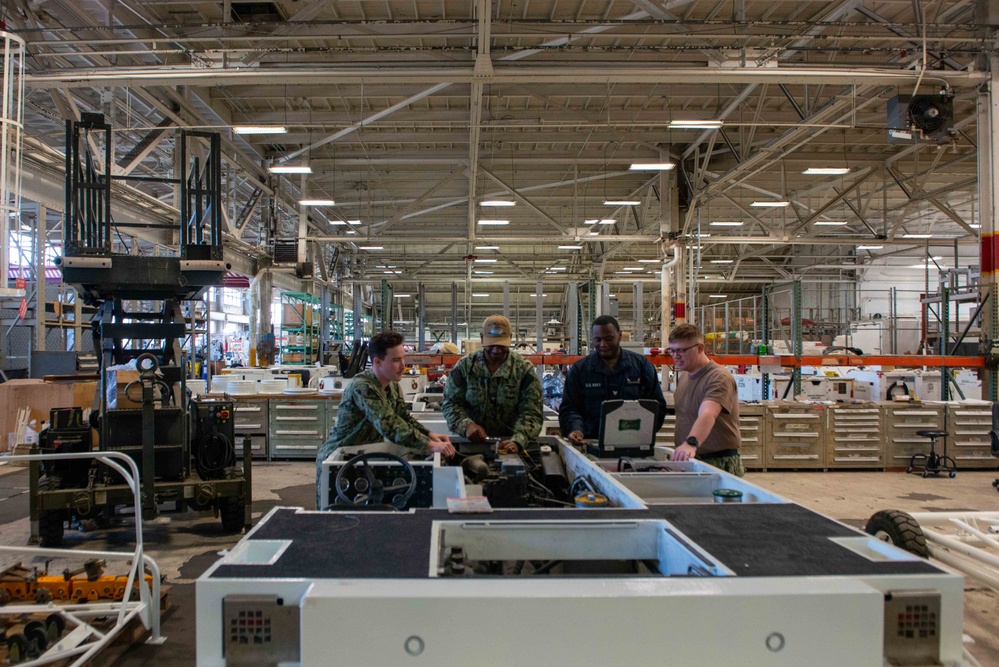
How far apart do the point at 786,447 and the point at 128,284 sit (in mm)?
7694

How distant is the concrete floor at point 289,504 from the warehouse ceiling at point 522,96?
4412mm

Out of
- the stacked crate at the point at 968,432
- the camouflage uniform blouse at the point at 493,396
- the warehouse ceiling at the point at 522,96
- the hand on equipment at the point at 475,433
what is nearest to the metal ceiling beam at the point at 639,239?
the warehouse ceiling at the point at 522,96

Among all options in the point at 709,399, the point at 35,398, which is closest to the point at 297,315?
the point at 35,398

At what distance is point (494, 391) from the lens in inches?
149

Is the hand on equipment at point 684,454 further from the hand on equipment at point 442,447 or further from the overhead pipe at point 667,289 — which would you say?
the overhead pipe at point 667,289

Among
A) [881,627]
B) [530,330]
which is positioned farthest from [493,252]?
[881,627]

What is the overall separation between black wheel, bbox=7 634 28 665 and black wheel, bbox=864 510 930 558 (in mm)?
4138

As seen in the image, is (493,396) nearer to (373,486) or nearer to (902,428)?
(373,486)

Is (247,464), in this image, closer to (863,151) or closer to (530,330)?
(863,151)

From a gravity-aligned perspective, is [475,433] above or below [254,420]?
above

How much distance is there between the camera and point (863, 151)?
13312 millimetres

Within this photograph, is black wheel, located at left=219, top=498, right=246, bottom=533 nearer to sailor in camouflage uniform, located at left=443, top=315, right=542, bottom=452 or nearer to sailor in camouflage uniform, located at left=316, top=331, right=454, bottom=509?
sailor in camouflage uniform, located at left=316, top=331, right=454, bottom=509

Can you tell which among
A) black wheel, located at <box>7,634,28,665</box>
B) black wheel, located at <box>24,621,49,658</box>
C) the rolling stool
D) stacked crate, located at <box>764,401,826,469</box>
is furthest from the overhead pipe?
black wheel, located at <box>7,634,28,665</box>

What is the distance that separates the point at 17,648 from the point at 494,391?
8.97 feet
